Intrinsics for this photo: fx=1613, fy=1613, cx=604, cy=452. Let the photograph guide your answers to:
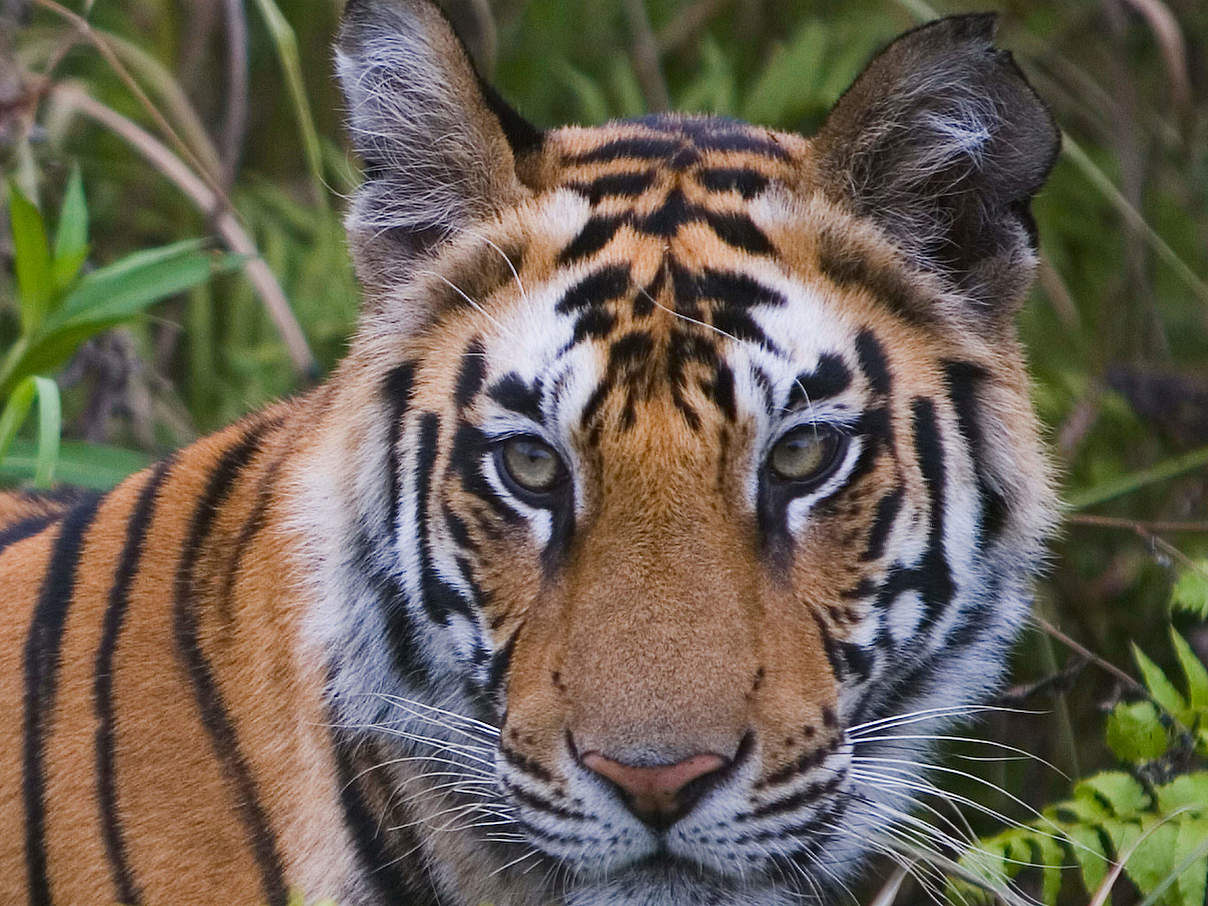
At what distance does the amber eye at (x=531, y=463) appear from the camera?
1816 millimetres

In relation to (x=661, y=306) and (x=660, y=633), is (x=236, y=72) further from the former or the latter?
(x=660, y=633)

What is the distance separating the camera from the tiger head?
1.68m

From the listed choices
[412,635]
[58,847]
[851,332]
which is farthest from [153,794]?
[851,332]

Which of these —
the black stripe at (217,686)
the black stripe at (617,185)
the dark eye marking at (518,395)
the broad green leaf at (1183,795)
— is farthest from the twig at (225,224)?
the broad green leaf at (1183,795)

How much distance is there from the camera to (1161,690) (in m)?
1.95

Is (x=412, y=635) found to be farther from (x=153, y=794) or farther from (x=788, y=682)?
(x=788, y=682)

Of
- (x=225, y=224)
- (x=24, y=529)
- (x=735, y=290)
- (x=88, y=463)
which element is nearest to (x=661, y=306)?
(x=735, y=290)

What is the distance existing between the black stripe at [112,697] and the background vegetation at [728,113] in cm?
27

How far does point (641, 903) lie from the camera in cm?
176

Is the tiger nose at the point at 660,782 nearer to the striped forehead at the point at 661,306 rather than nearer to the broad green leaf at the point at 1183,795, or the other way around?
the striped forehead at the point at 661,306

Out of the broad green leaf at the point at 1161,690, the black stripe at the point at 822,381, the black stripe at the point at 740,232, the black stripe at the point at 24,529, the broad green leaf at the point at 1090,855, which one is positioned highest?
the black stripe at the point at 740,232

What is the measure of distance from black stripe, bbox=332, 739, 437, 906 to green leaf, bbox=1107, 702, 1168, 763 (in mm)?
860

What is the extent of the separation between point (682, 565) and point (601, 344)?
28 centimetres

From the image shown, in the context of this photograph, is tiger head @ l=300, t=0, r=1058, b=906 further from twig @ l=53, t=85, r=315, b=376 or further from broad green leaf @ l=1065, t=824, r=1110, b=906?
twig @ l=53, t=85, r=315, b=376
